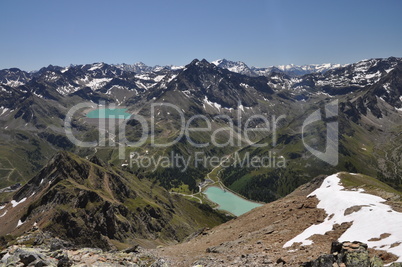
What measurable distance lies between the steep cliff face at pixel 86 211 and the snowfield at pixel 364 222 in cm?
8898

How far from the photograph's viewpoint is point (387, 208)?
43.2m

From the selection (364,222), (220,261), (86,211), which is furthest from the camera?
(86,211)

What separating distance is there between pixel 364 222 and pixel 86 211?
126 m

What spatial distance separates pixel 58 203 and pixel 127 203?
163ft

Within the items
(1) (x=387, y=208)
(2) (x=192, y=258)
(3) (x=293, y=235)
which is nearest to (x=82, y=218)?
(2) (x=192, y=258)

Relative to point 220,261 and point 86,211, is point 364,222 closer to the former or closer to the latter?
point 220,261

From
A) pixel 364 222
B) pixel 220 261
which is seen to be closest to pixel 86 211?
pixel 220 261

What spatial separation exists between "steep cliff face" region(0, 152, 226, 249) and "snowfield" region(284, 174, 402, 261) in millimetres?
88980

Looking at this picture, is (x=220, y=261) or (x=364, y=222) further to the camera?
(x=364, y=222)

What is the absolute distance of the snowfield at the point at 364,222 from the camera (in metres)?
32.9

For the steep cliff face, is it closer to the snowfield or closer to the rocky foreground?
A: the rocky foreground

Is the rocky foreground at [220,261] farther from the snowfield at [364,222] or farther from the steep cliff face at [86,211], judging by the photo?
the steep cliff face at [86,211]

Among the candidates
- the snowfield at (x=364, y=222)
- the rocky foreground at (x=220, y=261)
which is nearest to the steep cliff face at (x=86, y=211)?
the rocky foreground at (x=220, y=261)

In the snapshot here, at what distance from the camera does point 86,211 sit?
13388cm
